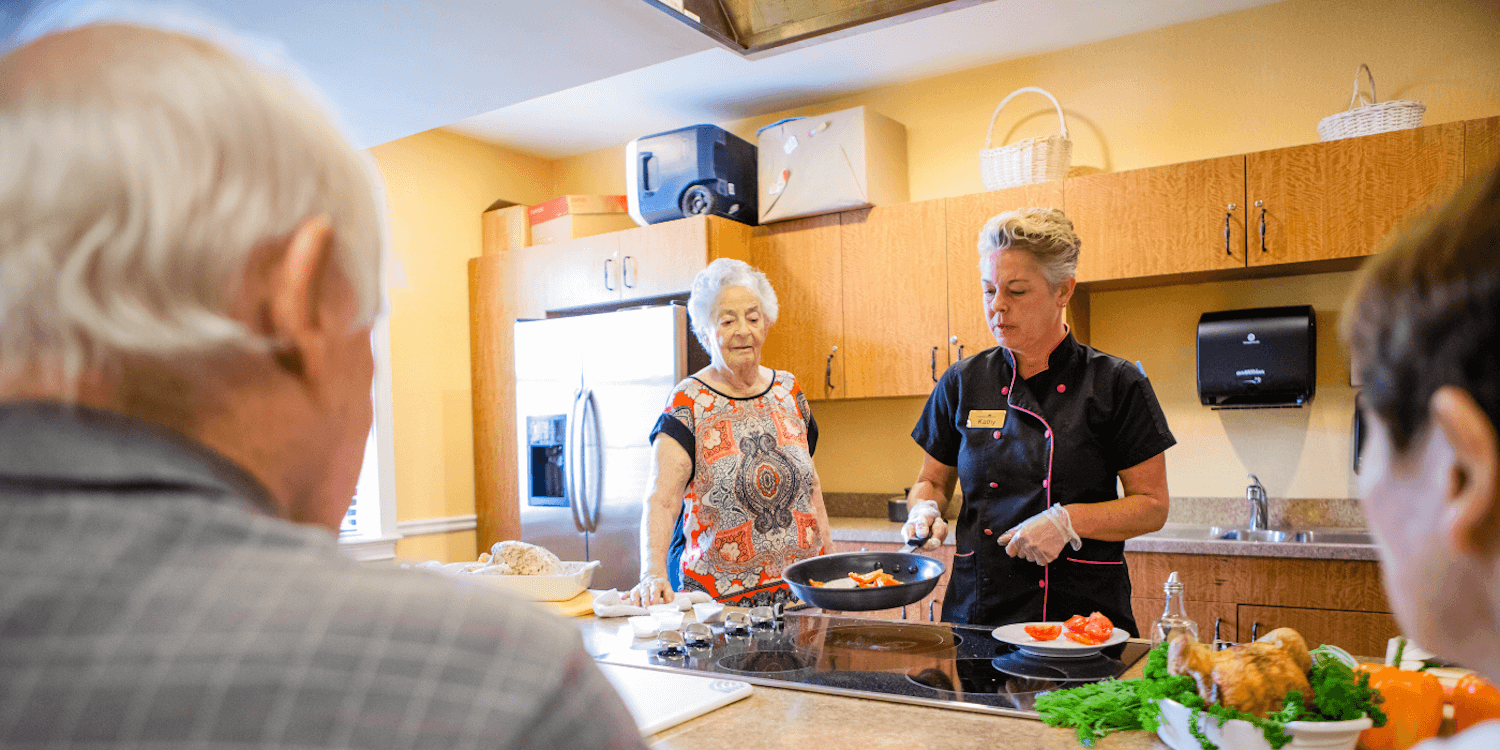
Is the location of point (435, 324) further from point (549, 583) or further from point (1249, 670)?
point (1249, 670)

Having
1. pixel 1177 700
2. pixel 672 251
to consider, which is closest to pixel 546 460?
pixel 672 251

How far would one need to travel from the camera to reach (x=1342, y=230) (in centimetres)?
293

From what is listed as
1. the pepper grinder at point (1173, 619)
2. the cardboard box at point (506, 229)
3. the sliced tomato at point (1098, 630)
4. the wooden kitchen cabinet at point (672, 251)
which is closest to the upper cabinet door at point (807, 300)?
the wooden kitchen cabinet at point (672, 251)

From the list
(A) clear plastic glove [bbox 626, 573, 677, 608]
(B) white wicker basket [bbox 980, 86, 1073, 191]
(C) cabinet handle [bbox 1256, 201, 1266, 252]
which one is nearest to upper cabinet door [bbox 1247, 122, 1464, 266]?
(C) cabinet handle [bbox 1256, 201, 1266, 252]

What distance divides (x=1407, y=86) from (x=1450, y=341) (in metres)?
3.46

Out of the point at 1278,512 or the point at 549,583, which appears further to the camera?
the point at 1278,512

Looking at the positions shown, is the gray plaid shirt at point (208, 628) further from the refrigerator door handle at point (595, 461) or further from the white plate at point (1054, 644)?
the refrigerator door handle at point (595, 461)

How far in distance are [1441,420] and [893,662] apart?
1206 millimetres

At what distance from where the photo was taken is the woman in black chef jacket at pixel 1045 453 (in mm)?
1923

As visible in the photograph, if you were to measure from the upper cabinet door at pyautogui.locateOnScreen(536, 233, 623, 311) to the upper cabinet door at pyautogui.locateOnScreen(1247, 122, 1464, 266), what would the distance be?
2.54 meters

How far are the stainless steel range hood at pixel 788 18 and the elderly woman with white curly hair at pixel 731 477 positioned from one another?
0.83 m

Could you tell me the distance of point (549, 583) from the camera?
2.02 m

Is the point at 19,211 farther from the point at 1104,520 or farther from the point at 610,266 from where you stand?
the point at 610,266

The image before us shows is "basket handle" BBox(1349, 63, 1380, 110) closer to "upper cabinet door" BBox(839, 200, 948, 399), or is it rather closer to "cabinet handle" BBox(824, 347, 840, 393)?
"upper cabinet door" BBox(839, 200, 948, 399)
